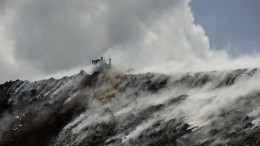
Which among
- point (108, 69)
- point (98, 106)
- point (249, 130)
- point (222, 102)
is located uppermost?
point (108, 69)

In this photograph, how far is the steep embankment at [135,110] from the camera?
3944 cm

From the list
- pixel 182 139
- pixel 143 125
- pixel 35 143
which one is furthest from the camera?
pixel 35 143

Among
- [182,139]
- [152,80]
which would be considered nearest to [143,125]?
[182,139]

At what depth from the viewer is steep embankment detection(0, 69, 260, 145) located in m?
39.4

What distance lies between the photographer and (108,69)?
62750 millimetres

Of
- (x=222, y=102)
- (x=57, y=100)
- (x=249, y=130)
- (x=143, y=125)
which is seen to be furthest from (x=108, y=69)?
(x=249, y=130)

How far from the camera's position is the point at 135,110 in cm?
4947

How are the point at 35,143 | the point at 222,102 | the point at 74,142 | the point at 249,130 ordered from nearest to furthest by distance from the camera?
the point at 249,130 → the point at 222,102 → the point at 74,142 → the point at 35,143

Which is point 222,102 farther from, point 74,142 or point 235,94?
point 74,142

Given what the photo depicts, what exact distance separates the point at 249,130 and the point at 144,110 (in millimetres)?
14378

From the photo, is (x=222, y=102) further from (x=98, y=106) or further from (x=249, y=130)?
(x=98, y=106)

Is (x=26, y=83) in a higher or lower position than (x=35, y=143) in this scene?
higher

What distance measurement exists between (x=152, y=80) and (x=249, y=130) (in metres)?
19.6

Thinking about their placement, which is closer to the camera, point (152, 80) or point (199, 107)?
point (199, 107)
